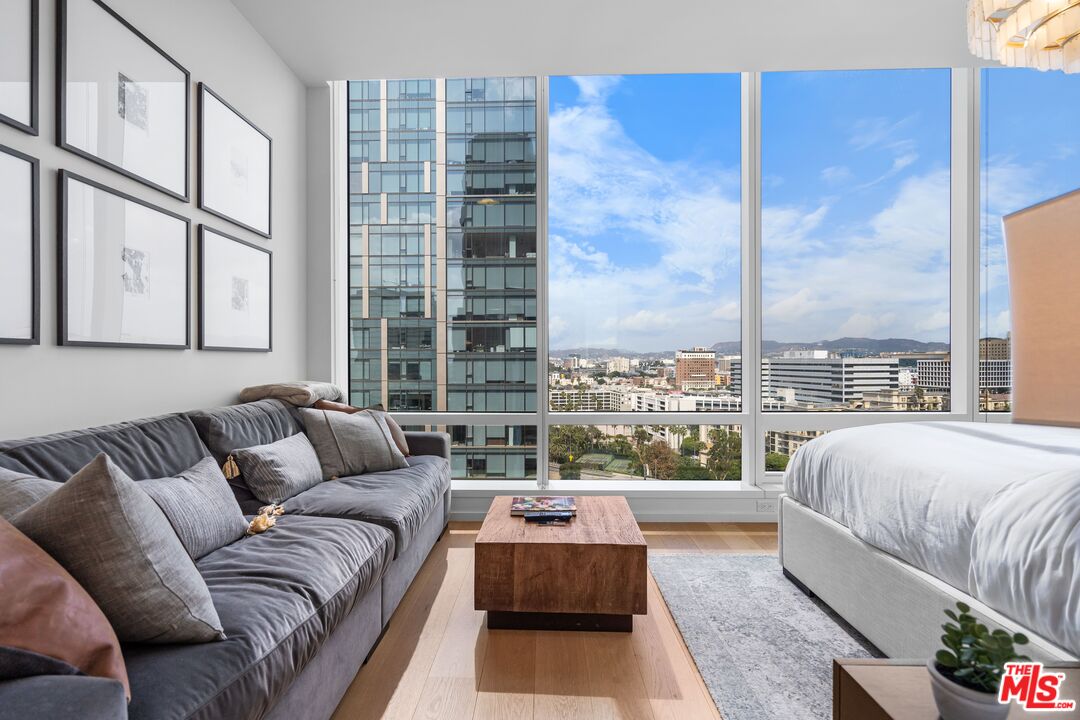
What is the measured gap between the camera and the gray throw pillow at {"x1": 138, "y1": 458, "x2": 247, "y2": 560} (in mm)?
1606

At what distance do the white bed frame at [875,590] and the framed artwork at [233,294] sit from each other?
2.93 m

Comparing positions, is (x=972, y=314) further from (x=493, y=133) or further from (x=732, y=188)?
(x=493, y=133)

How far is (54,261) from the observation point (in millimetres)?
1808

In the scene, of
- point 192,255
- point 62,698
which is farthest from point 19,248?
point 62,698

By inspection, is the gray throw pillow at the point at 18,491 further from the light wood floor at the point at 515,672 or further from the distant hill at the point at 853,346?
the distant hill at the point at 853,346

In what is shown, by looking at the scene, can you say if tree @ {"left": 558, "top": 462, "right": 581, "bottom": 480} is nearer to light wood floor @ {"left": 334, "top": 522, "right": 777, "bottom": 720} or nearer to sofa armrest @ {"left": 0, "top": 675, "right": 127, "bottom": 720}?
light wood floor @ {"left": 334, "top": 522, "right": 777, "bottom": 720}

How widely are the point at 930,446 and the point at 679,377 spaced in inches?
81.5

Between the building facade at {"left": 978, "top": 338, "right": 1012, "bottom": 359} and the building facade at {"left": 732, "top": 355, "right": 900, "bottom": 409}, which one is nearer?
the building facade at {"left": 978, "top": 338, "right": 1012, "bottom": 359}

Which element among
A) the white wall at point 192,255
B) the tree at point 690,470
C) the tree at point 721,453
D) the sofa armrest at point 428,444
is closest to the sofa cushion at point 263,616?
the white wall at point 192,255

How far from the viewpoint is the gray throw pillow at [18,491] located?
119 centimetres

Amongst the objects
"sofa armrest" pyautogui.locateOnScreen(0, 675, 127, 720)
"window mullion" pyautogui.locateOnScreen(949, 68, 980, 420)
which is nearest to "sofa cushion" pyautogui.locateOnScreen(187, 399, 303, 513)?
"sofa armrest" pyautogui.locateOnScreen(0, 675, 127, 720)

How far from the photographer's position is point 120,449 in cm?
173

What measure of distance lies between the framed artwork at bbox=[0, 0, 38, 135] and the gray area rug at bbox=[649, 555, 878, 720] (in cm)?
282

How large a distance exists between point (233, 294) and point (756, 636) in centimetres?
294
